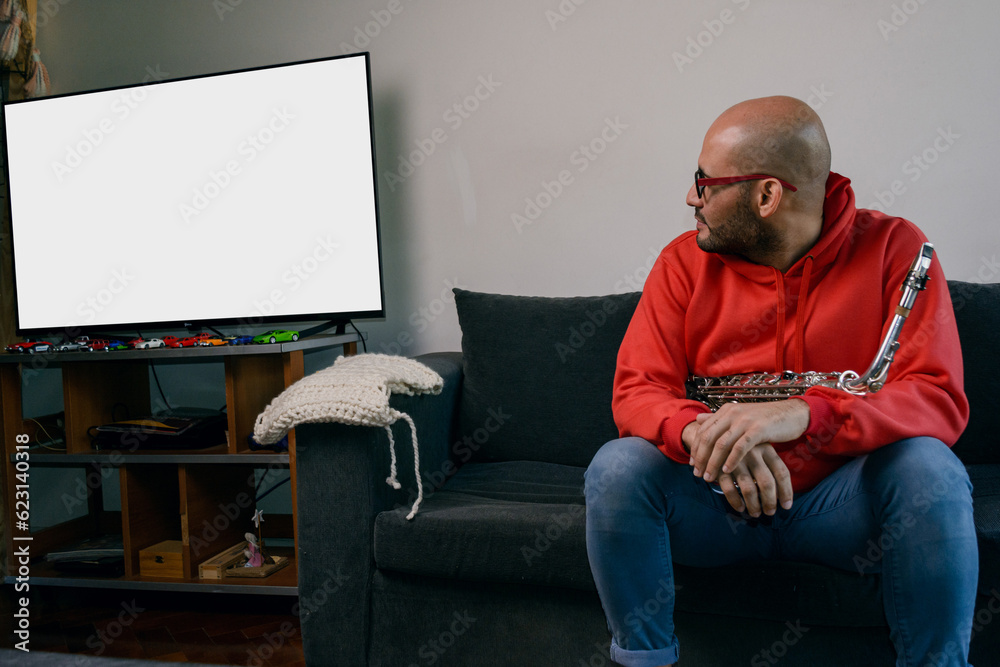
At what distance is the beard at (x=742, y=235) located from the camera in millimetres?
1157

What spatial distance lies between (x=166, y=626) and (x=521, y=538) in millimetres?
1127

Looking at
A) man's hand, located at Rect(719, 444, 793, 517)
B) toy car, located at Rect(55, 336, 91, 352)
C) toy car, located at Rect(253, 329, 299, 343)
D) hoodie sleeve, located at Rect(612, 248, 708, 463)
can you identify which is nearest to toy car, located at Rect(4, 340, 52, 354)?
toy car, located at Rect(55, 336, 91, 352)

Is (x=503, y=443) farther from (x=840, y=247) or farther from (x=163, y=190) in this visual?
(x=163, y=190)

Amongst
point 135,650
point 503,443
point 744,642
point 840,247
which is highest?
point 840,247

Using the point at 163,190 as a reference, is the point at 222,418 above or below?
below

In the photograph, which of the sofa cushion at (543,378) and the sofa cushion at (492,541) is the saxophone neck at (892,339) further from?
the sofa cushion at (543,378)

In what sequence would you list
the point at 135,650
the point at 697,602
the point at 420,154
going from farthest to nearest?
the point at 420,154 → the point at 135,650 → the point at 697,602

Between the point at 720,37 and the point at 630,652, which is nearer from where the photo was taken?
the point at 630,652

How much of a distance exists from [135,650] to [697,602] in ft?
4.36

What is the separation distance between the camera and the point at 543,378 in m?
1.72

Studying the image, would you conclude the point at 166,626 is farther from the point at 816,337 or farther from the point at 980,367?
the point at 980,367

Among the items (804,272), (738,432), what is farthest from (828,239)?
(738,432)

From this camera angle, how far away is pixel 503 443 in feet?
5.65

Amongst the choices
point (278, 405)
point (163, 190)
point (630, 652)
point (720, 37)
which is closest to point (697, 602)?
point (630, 652)
